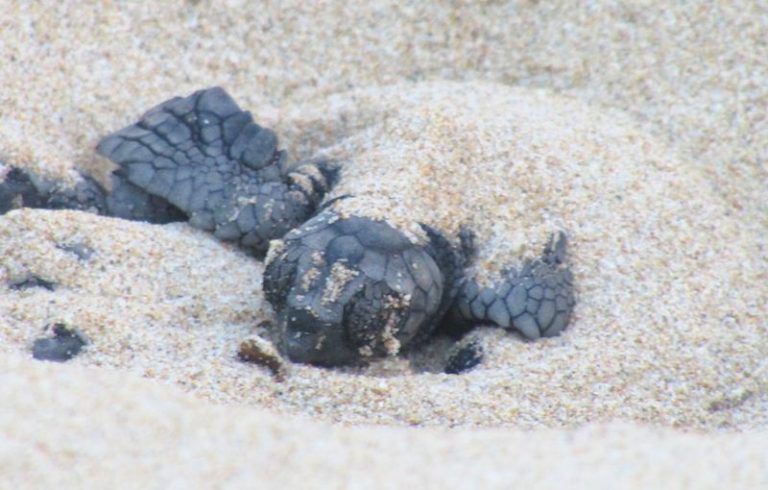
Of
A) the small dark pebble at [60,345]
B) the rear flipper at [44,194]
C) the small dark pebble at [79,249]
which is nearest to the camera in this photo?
the small dark pebble at [60,345]

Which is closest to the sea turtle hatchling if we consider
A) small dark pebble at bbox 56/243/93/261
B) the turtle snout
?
the turtle snout

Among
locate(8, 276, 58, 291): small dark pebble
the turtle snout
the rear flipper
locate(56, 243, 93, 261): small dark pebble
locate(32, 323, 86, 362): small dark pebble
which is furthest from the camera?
the rear flipper

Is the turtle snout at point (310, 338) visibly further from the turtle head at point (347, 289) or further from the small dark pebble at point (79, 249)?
the small dark pebble at point (79, 249)

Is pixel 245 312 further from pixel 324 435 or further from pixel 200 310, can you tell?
pixel 324 435

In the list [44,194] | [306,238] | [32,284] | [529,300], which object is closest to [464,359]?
[529,300]

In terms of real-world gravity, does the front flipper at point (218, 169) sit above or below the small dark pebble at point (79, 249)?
above

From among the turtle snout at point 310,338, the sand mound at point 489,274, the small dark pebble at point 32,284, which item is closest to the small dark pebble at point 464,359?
the sand mound at point 489,274

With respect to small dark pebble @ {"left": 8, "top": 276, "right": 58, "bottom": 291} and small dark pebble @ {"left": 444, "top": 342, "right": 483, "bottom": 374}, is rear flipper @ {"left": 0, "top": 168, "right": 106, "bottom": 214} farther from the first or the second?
small dark pebble @ {"left": 444, "top": 342, "right": 483, "bottom": 374}
